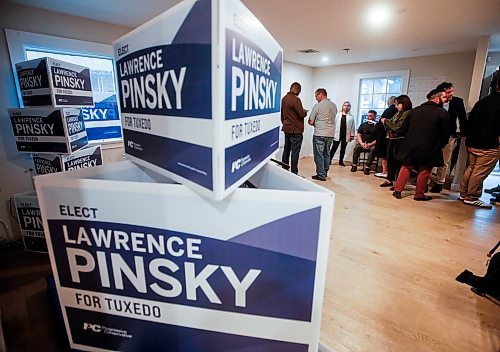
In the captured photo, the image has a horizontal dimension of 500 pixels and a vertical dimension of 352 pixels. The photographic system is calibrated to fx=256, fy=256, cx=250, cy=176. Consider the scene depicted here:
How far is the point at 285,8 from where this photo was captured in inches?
98.0

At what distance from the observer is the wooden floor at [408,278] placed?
56.7 inches

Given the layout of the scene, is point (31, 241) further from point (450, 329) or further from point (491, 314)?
point (491, 314)

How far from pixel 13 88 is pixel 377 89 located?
20.2ft

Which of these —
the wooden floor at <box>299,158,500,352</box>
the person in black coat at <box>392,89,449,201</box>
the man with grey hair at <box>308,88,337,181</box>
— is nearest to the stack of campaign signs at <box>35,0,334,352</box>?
the wooden floor at <box>299,158,500,352</box>

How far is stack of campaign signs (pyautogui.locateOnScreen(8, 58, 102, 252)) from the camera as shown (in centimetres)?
209

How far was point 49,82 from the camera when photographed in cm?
205

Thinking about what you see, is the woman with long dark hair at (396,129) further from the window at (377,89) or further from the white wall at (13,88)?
the white wall at (13,88)

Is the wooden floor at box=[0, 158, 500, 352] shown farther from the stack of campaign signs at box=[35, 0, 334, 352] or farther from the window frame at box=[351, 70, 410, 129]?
the window frame at box=[351, 70, 410, 129]

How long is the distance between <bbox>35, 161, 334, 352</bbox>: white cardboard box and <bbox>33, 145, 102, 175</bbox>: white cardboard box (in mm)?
2035

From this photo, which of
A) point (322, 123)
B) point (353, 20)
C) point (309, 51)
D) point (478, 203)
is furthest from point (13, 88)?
point (478, 203)

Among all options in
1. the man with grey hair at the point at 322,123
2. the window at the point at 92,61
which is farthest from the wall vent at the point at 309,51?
the window at the point at 92,61

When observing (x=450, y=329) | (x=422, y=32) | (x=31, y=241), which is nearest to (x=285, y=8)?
(x=422, y=32)

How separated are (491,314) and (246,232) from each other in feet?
6.73

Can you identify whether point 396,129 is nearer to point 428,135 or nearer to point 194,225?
point 428,135
